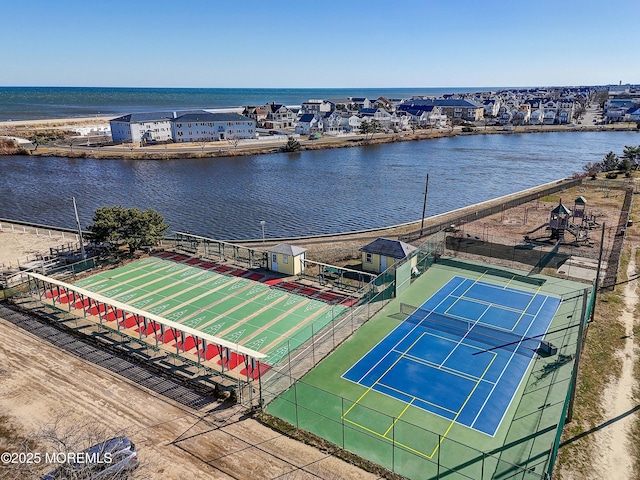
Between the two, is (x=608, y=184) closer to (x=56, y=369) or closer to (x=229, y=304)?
(x=229, y=304)

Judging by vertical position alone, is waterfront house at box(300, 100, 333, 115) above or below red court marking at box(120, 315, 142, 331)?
above

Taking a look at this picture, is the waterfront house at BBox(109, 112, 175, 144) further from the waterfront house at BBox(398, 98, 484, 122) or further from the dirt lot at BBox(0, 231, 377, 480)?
the waterfront house at BBox(398, 98, 484, 122)

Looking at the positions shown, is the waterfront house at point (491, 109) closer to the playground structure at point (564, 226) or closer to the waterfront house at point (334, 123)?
the waterfront house at point (334, 123)

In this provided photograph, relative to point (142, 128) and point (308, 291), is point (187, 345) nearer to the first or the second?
point (308, 291)

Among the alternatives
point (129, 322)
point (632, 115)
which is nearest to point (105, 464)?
point (129, 322)

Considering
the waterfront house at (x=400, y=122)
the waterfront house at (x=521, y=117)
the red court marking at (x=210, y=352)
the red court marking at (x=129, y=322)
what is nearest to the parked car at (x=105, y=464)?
the red court marking at (x=210, y=352)

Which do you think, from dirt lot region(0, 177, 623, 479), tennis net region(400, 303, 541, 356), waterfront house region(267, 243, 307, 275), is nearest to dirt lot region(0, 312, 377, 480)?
dirt lot region(0, 177, 623, 479)
